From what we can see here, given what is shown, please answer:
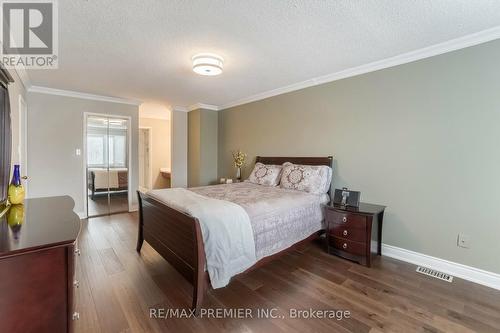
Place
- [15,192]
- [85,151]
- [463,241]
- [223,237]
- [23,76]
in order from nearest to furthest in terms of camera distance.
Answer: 1. [15,192]
2. [223,237]
3. [463,241]
4. [23,76]
5. [85,151]

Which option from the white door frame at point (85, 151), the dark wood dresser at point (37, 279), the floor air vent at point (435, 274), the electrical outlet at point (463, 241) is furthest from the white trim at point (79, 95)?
the electrical outlet at point (463, 241)

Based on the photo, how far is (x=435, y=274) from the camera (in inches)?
94.8

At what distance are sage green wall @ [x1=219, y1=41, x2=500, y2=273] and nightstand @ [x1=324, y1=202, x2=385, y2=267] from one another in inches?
12.5

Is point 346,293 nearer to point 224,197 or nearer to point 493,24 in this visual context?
point 224,197

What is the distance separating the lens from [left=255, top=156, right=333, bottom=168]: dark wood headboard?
332 cm

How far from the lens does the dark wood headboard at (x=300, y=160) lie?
3324 millimetres

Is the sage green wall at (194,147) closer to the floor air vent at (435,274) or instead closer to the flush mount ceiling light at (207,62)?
the flush mount ceiling light at (207,62)

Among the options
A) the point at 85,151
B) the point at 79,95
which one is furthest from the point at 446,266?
the point at 79,95

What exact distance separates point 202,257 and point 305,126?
2685mm

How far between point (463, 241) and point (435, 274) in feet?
1.47

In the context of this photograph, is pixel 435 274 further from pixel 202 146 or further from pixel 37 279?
pixel 202 146

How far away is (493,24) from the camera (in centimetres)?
202

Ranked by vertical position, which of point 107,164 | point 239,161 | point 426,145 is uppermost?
point 426,145

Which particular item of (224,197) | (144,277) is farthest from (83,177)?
(224,197)
